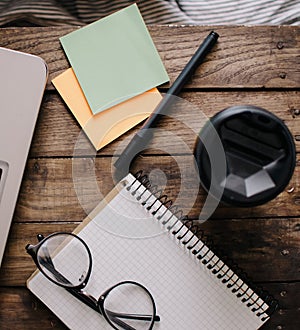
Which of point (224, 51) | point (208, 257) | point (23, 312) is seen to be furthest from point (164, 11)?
point (23, 312)

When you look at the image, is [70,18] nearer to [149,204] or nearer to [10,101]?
[10,101]

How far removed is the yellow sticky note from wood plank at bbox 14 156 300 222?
0.13 feet

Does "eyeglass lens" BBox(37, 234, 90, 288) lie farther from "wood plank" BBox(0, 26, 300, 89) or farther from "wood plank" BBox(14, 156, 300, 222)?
"wood plank" BBox(0, 26, 300, 89)

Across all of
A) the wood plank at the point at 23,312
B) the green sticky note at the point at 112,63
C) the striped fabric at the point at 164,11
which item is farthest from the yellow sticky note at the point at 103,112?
the wood plank at the point at 23,312

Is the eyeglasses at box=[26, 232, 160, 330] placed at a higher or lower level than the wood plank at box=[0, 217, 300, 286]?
lower

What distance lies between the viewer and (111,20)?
952mm

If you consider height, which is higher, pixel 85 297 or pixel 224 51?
pixel 224 51

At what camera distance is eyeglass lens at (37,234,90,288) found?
91 centimetres

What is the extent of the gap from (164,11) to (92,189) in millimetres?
314

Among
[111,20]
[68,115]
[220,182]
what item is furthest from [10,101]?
[220,182]

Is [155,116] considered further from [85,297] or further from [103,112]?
[85,297]

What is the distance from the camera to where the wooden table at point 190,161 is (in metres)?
0.92

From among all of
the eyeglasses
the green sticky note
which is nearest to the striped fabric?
the green sticky note

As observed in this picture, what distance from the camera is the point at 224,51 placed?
951 millimetres
